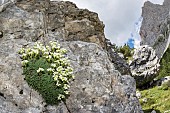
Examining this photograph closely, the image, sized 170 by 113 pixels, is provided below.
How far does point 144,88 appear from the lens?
41.3 meters

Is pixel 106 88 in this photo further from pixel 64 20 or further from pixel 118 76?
pixel 64 20

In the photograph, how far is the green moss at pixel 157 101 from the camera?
26938mm

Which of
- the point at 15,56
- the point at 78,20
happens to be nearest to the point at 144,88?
the point at 78,20

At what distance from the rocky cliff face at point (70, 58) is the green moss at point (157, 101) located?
524 inches

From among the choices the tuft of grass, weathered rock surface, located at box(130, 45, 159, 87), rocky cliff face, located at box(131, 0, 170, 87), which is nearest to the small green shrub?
the tuft of grass

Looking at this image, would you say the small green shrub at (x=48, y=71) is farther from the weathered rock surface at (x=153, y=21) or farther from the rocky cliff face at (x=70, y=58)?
the weathered rock surface at (x=153, y=21)

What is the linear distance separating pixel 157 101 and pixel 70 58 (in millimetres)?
19529

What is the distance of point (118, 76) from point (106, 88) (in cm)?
95

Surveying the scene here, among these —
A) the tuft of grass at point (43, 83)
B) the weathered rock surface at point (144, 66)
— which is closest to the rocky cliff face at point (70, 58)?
the tuft of grass at point (43, 83)

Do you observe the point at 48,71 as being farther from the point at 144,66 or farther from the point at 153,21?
the point at 153,21

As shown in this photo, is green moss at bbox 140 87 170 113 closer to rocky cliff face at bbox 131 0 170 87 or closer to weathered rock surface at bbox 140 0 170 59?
rocky cliff face at bbox 131 0 170 87

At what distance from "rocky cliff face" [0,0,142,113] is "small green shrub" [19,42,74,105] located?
0.22 m

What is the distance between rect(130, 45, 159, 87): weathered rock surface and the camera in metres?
40.9

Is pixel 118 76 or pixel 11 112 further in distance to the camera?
pixel 118 76
